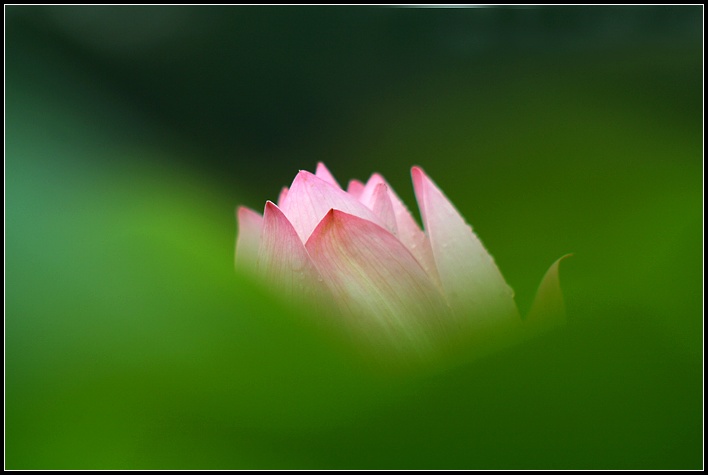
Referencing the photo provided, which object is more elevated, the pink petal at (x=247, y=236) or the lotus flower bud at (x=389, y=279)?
the pink petal at (x=247, y=236)

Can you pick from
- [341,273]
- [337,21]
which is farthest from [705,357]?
[337,21]

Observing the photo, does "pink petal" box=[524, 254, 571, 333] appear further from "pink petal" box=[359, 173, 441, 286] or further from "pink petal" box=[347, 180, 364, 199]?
"pink petal" box=[347, 180, 364, 199]

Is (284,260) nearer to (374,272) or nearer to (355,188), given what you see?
(374,272)

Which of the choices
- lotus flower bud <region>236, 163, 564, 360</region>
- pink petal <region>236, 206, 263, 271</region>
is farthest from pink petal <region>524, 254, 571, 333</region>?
pink petal <region>236, 206, 263, 271</region>

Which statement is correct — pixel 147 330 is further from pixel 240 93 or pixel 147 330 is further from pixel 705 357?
pixel 240 93

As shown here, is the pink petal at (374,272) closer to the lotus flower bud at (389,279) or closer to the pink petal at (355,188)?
the lotus flower bud at (389,279)

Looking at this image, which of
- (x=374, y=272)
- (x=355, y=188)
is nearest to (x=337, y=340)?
(x=374, y=272)

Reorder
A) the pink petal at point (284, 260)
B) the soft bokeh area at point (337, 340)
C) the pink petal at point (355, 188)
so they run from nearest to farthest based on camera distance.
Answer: the soft bokeh area at point (337, 340), the pink petal at point (284, 260), the pink petal at point (355, 188)

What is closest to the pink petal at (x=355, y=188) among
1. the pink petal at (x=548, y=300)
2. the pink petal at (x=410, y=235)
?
the pink petal at (x=410, y=235)
